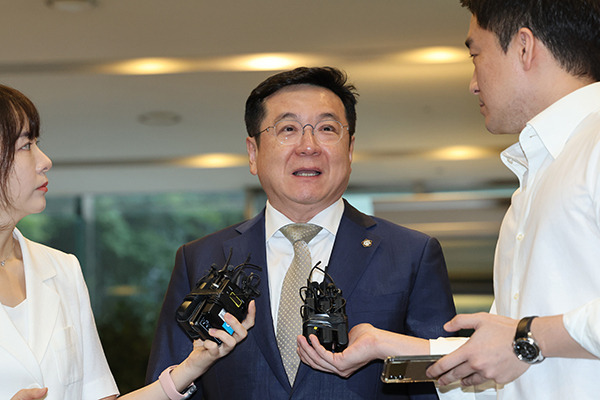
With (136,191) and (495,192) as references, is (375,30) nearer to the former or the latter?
(495,192)

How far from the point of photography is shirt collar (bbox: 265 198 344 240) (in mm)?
3017

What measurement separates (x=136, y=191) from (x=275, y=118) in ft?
32.9

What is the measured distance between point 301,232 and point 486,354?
1.19 m

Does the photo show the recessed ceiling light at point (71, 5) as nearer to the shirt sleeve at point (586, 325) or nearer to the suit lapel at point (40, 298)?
the suit lapel at point (40, 298)

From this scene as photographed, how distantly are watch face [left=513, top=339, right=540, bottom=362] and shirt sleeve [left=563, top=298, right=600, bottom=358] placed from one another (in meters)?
0.11

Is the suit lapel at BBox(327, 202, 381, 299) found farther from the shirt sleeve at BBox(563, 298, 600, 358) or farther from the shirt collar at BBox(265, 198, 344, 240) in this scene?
the shirt sleeve at BBox(563, 298, 600, 358)

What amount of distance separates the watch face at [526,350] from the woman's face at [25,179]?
1659 millimetres

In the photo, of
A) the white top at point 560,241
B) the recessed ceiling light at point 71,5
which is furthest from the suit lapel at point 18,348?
the recessed ceiling light at point 71,5

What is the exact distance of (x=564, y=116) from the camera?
214 cm

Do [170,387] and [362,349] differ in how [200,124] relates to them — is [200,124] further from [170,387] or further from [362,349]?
[362,349]

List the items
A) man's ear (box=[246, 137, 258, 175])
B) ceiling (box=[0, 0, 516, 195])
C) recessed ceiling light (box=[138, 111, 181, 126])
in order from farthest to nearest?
1. recessed ceiling light (box=[138, 111, 181, 126])
2. ceiling (box=[0, 0, 516, 195])
3. man's ear (box=[246, 137, 258, 175])

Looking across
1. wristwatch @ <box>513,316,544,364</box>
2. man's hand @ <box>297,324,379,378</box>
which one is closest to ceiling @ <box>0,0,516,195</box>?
man's hand @ <box>297,324,379,378</box>

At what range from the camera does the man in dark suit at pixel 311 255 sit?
2705mm

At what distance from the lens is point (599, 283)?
1.92 m
